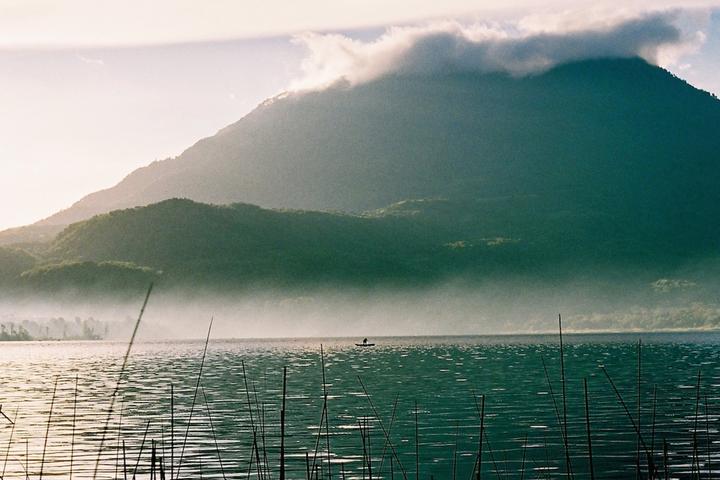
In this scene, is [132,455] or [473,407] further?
[473,407]

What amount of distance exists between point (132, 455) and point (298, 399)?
1206 inches

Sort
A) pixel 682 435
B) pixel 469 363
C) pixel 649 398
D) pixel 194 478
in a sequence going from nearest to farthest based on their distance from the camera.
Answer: pixel 194 478, pixel 682 435, pixel 649 398, pixel 469 363

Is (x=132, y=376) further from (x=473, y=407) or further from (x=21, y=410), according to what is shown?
(x=473, y=407)

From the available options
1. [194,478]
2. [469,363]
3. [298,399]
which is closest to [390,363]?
[469,363]

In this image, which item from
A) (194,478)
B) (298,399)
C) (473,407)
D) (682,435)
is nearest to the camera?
(194,478)

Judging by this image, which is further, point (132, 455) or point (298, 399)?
point (298, 399)

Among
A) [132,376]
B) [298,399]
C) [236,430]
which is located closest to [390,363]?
[132,376]

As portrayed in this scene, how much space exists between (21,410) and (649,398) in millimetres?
41059

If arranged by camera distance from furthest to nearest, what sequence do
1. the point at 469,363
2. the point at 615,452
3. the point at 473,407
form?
the point at 469,363 < the point at 473,407 < the point at 615,452

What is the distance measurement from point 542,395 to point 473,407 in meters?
11.2

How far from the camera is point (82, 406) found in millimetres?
69625

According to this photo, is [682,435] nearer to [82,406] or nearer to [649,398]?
[649,398]

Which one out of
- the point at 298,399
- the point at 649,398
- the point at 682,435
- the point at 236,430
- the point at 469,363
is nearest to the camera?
the point at 682,435

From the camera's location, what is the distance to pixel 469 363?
124 metres
